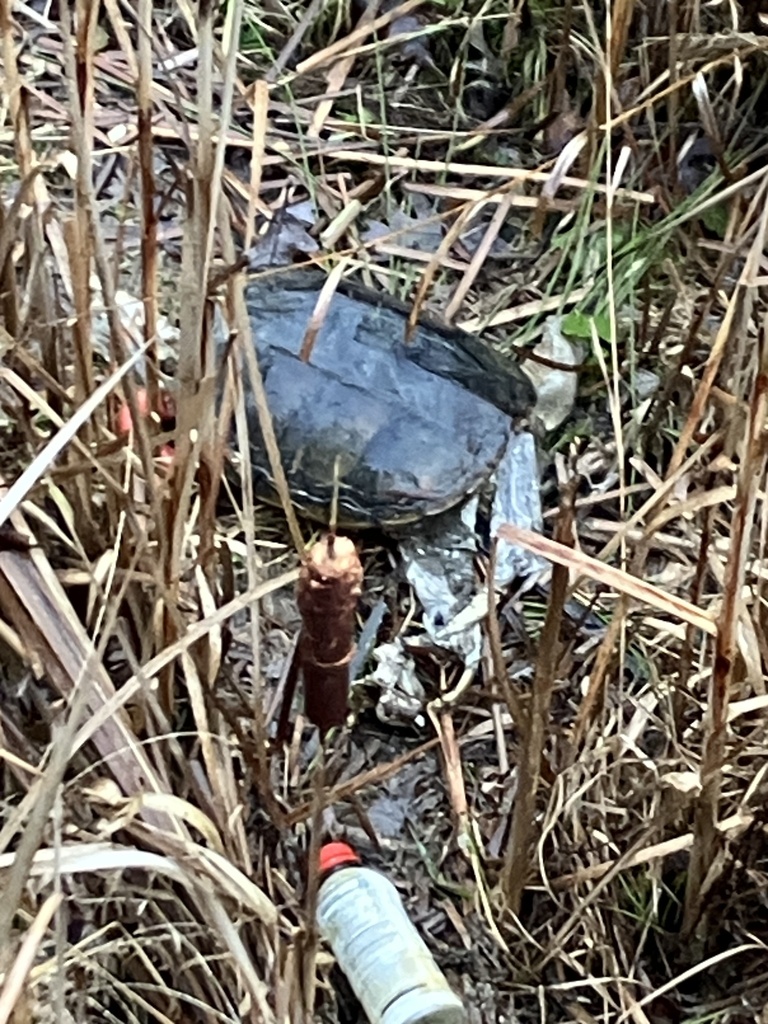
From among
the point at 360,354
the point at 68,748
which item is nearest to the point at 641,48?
the point at 360,354

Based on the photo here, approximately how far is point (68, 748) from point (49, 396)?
561 mm

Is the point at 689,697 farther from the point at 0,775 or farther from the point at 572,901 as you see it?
the point at 0,775

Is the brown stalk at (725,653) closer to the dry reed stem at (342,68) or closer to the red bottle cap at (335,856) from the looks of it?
the red bottle cap at (335,856)

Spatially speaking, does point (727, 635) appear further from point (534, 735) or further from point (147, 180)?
point (147, 180)

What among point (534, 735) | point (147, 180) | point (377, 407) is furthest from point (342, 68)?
point (534, 735)

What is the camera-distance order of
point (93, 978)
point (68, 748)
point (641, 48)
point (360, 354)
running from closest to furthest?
1. point (68, 748)
2. point (93, 978)
3. point (360, 354)
4. point (641, 48)

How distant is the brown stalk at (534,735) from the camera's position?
3.10 feet

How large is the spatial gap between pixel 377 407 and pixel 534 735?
26.3 inches

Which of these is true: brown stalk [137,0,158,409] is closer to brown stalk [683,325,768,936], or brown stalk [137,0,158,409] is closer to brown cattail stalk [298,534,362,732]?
brown cattail stalk [298,534,362,732]

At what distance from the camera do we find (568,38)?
6.09ft

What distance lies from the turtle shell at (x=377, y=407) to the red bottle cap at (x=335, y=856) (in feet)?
1.50

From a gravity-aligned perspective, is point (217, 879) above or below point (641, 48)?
below

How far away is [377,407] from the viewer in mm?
1637

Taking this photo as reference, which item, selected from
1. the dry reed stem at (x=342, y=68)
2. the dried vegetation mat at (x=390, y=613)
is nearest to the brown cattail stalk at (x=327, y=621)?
the dried vegetation mat at (x=390, y=613)
